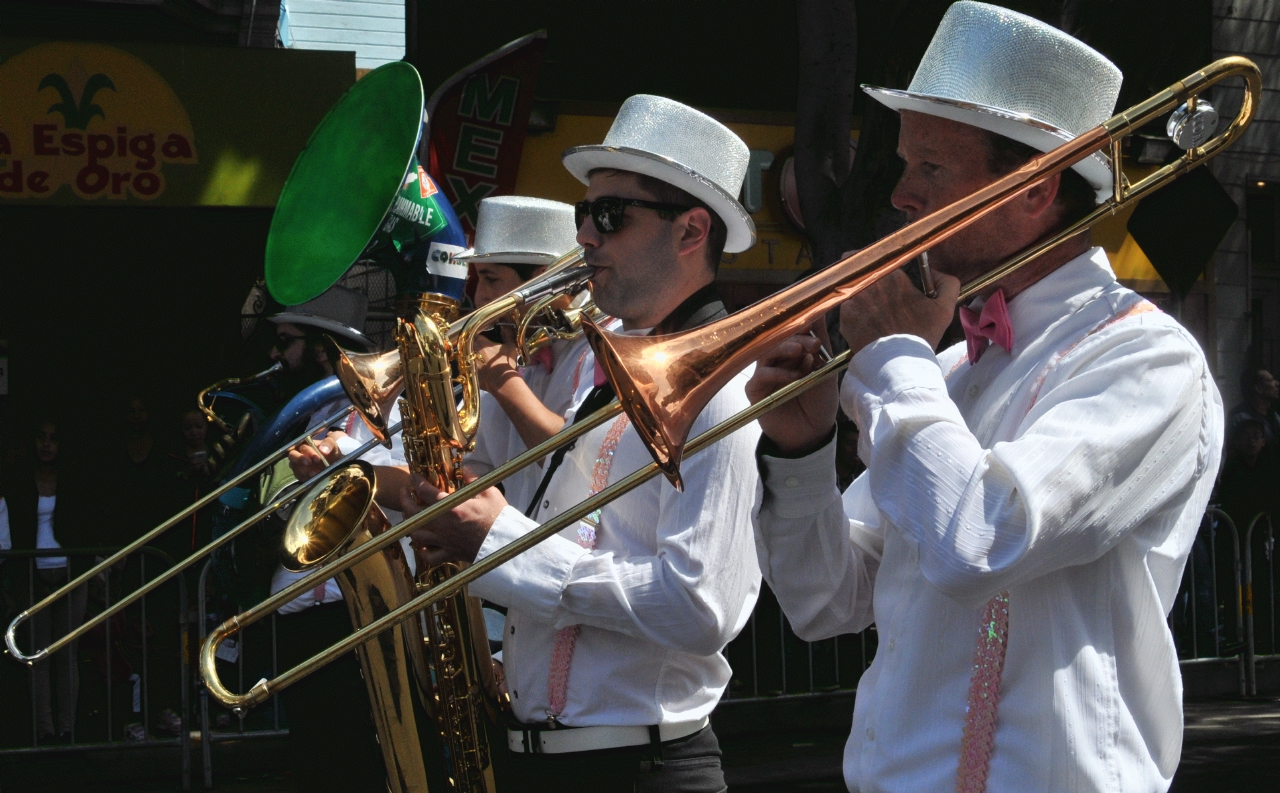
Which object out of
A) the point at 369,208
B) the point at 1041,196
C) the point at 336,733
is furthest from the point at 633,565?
the point at 369,208

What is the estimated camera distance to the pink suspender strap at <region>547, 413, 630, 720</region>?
9.16 ft

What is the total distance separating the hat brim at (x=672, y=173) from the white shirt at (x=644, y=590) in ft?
1.52

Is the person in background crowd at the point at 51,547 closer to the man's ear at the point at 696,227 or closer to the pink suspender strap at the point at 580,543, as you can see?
the pink suspender strap at the point at 580,543

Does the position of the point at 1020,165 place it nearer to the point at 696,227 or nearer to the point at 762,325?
the point at 762,325

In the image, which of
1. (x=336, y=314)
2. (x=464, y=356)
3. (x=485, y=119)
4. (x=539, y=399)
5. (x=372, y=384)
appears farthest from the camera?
(x=485, y=119)

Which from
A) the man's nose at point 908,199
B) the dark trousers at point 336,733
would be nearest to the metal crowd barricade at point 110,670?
the dark trousers at point 336,733

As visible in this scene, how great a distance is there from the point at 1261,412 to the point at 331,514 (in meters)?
8.65

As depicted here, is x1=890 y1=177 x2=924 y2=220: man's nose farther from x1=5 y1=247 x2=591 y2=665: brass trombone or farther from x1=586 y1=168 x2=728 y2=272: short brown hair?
x1=5 y1=247 x2=591 y2=665: brass trombone

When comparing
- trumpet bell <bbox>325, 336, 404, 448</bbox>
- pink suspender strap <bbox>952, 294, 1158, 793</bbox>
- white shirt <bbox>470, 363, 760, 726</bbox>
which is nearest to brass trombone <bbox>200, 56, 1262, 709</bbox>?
pink suspender strap <bbox>952, 294, 1158, 793</bbox>

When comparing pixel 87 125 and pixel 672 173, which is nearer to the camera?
pixel 672 173

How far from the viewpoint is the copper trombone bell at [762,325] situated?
194 centimetres

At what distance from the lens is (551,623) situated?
8.98ft

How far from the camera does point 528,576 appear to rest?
2734 mm

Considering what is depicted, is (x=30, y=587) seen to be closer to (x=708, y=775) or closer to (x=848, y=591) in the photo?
(x=708, y=775)
